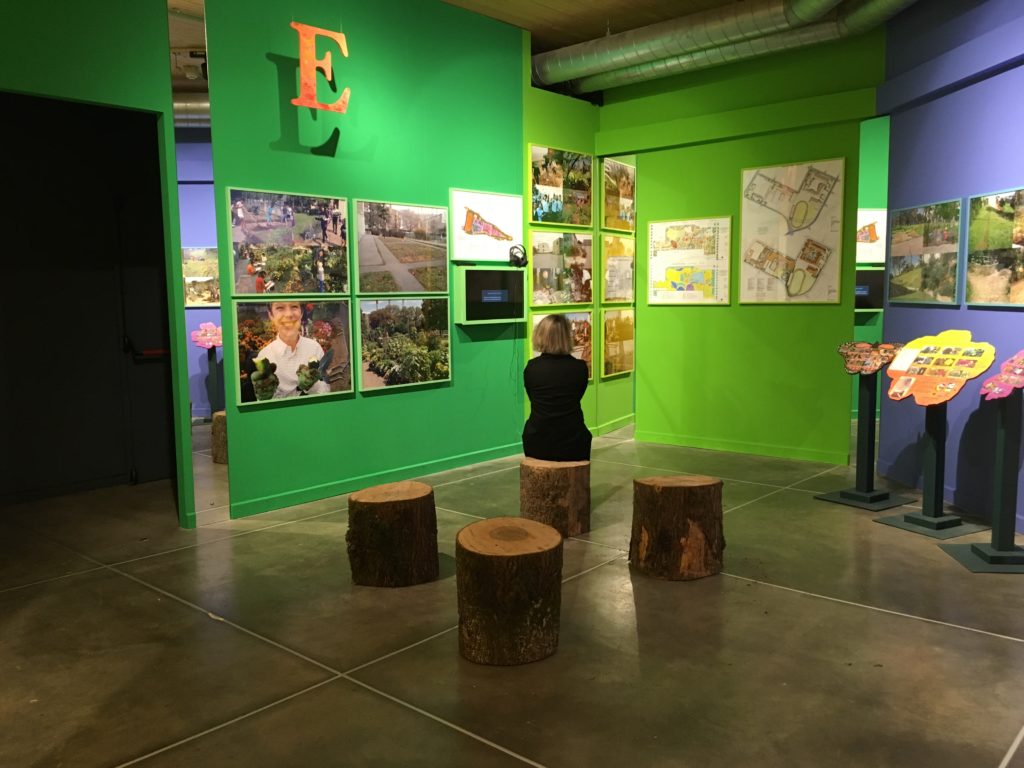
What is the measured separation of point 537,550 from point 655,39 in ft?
18.7

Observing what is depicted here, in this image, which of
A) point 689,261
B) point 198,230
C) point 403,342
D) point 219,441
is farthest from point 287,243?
point 198,230

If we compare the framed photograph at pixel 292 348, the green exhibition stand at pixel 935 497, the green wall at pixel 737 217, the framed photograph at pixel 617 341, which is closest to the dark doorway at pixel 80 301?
the framed photograph at pixel 292 348

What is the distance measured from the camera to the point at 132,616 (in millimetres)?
4031

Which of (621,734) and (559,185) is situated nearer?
(621,734)

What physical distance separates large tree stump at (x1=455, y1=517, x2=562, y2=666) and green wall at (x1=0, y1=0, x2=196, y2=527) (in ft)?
9.90

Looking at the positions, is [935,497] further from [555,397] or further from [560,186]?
[560,186]

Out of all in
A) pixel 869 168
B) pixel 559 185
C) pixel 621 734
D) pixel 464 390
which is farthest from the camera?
pixel 869 168

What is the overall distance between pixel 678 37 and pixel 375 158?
303cm

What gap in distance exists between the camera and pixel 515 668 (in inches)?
135

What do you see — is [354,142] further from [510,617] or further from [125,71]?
[510,617]

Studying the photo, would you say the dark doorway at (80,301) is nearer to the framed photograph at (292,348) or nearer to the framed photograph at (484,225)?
the framed photograph at (292,348)

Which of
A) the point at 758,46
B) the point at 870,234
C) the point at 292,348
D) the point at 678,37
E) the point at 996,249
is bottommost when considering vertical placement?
the point at 292,348

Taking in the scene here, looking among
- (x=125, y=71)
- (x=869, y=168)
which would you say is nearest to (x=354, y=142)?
(x=125, y=71)

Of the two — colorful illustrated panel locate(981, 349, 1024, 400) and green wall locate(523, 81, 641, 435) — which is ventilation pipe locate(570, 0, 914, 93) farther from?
colorful illustrated panel locate(981, 349, 1024, 400)
